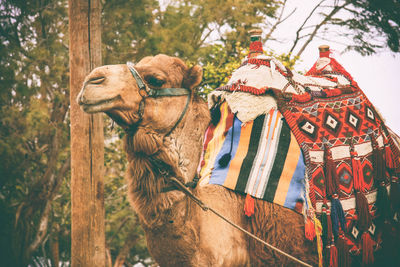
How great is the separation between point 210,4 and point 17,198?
7.48m

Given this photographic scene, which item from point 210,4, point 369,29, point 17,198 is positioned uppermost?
point 210,4

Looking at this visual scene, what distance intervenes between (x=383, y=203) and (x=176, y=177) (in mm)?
1757

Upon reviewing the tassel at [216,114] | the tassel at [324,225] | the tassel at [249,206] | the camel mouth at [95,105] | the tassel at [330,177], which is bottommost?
the tassel at [324,225]

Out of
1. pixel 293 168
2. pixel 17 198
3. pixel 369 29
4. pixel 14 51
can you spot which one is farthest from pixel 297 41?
pixel 293 168

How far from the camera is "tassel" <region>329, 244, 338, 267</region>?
2.74 meters

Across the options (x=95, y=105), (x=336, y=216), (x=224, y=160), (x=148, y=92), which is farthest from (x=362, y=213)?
(x=95, y=105)

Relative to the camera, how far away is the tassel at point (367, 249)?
2.91m

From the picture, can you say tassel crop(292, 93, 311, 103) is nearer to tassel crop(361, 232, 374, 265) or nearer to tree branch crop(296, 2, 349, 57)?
tassel crop(361, 232, 374, 265)

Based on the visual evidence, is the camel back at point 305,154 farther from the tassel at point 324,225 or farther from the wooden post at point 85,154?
the wooden post at point 85,154

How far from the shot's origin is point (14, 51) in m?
7.74

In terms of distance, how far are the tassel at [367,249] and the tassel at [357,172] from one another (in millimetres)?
375

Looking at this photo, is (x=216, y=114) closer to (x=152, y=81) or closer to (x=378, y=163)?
(x=152, y=81)

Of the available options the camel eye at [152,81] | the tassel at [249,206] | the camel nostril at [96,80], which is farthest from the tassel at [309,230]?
the camel nostril at [96,80]

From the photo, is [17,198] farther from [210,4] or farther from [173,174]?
[173,174]
